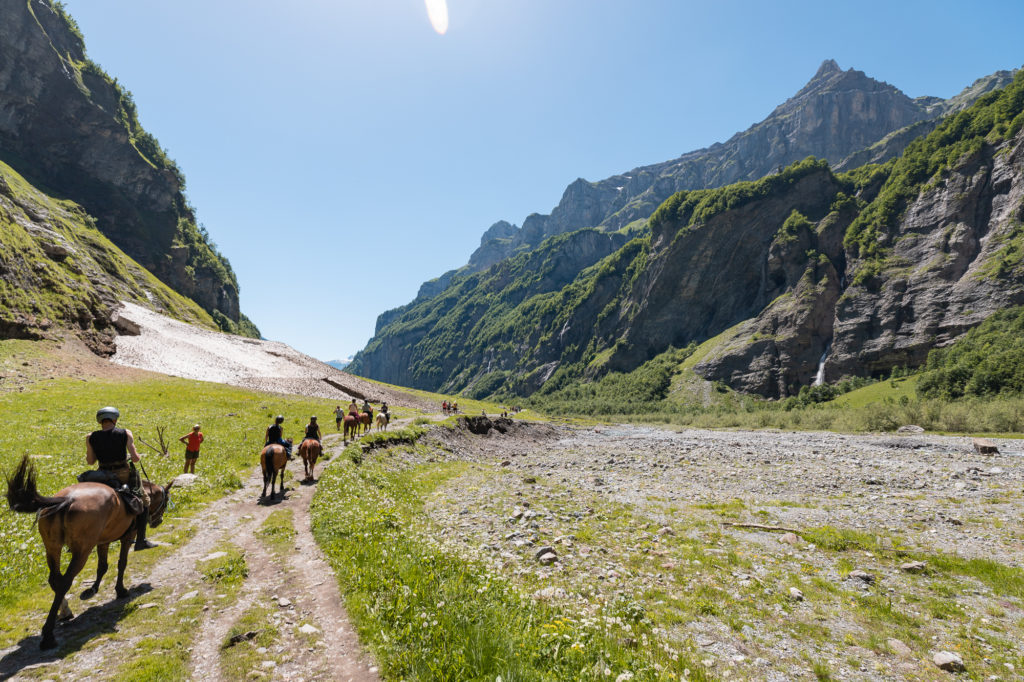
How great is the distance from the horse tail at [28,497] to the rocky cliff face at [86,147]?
555 ft

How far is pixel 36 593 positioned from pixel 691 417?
120757 millimetres

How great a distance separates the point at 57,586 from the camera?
24.4ft

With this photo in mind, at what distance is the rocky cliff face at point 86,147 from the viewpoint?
127 meters

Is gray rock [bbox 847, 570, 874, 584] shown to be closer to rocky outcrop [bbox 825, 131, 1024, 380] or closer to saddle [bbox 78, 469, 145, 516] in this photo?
saddle [bbox 78, 469, 145, 516]

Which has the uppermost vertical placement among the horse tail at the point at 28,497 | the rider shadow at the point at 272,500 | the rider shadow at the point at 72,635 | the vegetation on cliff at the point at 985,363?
the vegetation on cliff at the point at 985,363

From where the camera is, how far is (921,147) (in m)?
138

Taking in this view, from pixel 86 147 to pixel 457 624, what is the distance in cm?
20876

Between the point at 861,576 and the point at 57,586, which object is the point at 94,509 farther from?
the point at 861,576

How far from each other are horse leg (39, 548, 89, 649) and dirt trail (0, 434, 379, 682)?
22cm

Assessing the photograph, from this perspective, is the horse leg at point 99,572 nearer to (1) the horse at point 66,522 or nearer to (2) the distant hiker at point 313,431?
(1) the horse at point 66,522

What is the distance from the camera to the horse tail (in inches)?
302

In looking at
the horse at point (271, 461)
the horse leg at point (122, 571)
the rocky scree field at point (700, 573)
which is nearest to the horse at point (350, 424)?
the rocky scree field at point (700, 573)

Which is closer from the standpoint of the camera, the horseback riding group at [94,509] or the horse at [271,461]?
the horseback riding group at [94,509]

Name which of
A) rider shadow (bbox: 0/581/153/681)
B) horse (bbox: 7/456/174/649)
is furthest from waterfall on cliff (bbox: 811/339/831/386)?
horse (bbox: 7/456/174/649)
